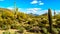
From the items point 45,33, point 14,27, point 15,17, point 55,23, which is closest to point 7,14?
point 15,17

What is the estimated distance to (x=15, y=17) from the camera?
34969 millimetres

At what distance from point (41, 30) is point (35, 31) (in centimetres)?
74

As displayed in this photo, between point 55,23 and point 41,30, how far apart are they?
13.7 feet

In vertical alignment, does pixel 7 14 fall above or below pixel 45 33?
above

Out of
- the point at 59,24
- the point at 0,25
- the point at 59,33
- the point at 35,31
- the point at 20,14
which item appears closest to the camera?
Result: the point at 59,33

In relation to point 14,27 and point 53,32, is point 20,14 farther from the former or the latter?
point 53,32

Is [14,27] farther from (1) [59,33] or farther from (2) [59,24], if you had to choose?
(1) [59,33]

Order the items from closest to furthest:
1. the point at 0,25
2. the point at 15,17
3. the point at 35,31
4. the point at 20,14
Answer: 1. the point at 35,31
2. the point at 0,25
3. the point at 15,17
4. the point at 20,14

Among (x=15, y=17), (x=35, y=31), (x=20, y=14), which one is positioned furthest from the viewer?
(x=20, y=14)

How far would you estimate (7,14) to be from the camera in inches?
1383

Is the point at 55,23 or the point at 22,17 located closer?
the point at 55,23

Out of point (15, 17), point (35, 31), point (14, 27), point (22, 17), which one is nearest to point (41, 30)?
point (35, 31)

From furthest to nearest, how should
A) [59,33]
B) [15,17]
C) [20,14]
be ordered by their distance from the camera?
[20,14]
[15,17]
[59,33]

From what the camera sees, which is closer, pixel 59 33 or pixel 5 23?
pixel 59 33
